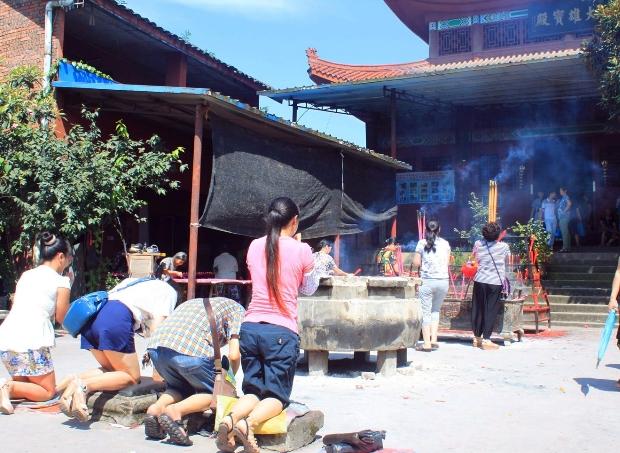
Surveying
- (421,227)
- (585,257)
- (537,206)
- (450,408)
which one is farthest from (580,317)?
(450,408)

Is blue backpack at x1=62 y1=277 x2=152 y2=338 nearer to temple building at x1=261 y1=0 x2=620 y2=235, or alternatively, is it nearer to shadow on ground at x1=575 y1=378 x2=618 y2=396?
shadow on ground at x1=575 y1=378 x2=618 y2=396

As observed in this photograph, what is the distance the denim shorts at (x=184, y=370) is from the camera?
14.5 feet

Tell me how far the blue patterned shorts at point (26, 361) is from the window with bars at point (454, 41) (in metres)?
15.6

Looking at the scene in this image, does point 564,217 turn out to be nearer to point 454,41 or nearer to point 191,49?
point 454,41

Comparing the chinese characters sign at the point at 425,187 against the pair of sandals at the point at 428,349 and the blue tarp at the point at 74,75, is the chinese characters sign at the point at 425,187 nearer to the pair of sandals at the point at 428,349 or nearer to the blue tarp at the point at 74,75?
the blue tarp at the point at 74,75

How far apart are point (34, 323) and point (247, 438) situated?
2284 mm

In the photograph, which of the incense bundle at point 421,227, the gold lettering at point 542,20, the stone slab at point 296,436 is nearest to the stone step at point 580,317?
the incense bundle at point 421,227

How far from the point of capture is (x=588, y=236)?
1752cm

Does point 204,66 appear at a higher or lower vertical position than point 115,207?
higher

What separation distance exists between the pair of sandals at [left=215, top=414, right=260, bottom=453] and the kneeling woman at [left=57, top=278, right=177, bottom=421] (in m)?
1.23

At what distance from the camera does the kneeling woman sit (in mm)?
4926

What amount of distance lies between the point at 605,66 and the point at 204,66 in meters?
8.65

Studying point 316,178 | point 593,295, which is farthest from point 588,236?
point 316,178

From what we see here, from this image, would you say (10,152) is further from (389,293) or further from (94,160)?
(389,293)
